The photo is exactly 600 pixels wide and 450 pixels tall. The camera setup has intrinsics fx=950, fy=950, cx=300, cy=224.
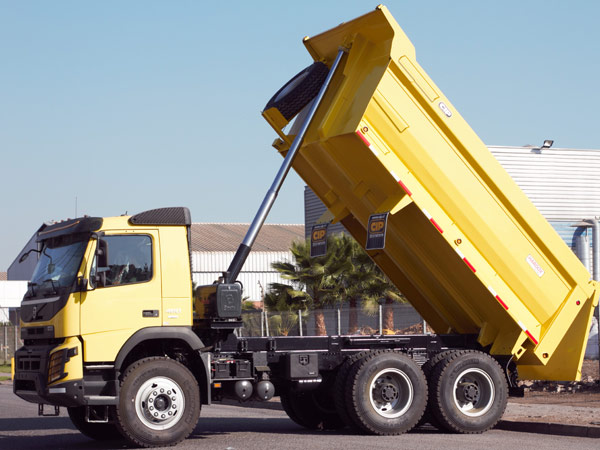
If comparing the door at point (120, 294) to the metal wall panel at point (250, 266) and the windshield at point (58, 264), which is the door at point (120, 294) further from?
the metal wall panel at point (250, 266)

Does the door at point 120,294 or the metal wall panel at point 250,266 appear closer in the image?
the door at point 120,294

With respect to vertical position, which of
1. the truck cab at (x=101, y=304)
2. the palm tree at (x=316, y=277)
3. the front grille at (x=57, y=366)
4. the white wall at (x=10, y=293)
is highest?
the white wall at (x=10, y=293)

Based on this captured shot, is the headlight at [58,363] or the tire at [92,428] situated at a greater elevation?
the headlight at [58,363]

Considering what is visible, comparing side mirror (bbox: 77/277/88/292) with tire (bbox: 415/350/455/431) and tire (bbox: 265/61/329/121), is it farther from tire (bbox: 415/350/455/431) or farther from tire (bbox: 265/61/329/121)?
tire (bbox: 415/350/455/431)

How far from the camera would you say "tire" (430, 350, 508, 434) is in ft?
40.8

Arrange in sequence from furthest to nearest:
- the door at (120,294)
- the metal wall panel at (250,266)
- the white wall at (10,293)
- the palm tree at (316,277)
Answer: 1. the metal wall panel at (250,266)
2. the white wall at (10,293)
3. the palm tree at (316,277)
4. the door at (120,294)

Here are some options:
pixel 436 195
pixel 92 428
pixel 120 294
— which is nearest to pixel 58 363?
pixel 120 294

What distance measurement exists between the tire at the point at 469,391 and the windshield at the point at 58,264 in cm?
487

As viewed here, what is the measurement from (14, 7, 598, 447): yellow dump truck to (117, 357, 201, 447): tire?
18mm

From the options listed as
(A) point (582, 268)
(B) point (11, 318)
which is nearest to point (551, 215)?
(A) point (582, 268)

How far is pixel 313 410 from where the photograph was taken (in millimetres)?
13547

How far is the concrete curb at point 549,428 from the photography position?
12156 millimetres

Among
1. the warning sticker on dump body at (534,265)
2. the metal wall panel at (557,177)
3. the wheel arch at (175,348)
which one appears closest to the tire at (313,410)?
the wheel arch at (175,348)

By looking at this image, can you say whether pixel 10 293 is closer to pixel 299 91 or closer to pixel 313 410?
pixel 313 410
